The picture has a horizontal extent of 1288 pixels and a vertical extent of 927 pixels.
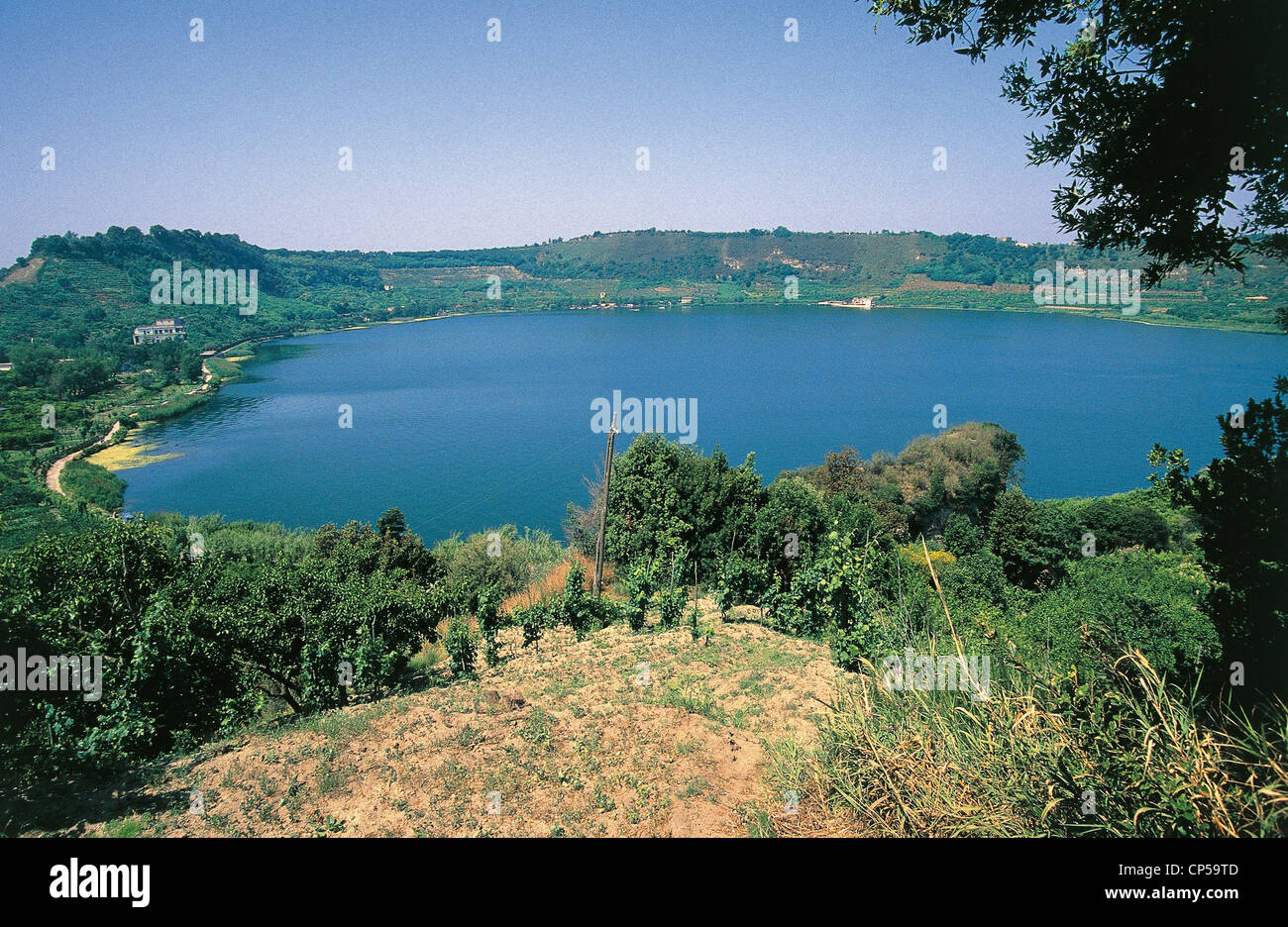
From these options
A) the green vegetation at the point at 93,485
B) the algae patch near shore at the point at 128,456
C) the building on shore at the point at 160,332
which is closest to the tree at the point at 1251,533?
the green vegetation at the point at 93,485

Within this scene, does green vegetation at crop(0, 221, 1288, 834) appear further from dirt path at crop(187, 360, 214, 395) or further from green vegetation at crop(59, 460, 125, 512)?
dirt path at crop(187, 360, 214, 395)

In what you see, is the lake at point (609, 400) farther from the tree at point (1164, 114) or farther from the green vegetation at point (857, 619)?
the tree at point (1164, 114)

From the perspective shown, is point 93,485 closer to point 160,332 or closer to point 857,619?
point 857,619

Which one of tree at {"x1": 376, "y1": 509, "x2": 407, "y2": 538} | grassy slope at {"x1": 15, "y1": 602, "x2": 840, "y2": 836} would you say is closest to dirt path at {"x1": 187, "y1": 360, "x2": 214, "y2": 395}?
tree at {"x1": 376, "y1": 509, "x2": 407, "y2": 538}

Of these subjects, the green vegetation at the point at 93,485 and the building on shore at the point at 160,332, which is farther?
the building on shore at the point at 160,332

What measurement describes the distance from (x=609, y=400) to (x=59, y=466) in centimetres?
4698

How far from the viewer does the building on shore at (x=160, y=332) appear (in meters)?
98.5

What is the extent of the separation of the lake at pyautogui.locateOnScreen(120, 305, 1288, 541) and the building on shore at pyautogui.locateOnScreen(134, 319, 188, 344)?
11736 millimetres

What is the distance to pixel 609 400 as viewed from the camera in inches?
2943

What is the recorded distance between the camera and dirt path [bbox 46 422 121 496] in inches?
1743

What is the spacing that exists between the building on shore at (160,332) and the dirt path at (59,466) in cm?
4572

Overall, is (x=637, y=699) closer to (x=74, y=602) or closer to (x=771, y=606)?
(x=771, y=606)

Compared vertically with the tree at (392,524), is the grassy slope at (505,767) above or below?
above
